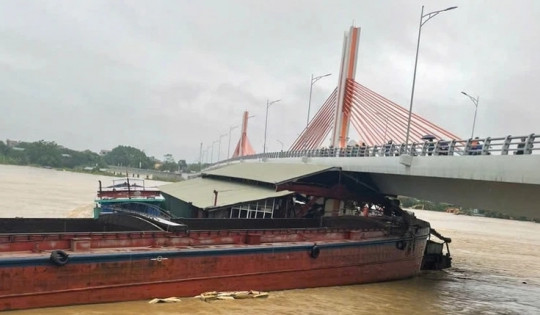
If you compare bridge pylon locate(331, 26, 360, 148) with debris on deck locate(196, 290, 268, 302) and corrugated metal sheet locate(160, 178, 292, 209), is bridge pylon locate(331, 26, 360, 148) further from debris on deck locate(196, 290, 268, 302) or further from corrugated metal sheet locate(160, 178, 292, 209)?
debris on deck locate(196, 290, 268, 302)

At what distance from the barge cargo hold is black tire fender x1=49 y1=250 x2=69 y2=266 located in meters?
0.03

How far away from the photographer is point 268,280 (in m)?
17.6

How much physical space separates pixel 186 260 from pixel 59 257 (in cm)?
394

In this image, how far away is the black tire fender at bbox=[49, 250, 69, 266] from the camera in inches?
510

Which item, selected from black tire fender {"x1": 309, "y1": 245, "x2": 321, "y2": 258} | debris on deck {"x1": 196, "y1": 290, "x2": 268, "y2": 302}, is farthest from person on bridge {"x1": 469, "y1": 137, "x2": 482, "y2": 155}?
debris on deck {"x1": 196, "y1": 290, "x2": 268, "y2": 302}

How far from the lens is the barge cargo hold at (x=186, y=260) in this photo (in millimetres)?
12977

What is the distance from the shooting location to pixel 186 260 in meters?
15.6

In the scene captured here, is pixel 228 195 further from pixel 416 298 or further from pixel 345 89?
pixel 416 298

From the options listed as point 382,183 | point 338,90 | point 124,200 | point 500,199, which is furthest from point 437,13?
point 124,200

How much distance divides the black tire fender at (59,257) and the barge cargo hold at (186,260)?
0.08 ft

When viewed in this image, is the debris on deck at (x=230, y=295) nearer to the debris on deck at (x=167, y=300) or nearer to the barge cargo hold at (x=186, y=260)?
the barge cargo hold at (x=186, y=260)

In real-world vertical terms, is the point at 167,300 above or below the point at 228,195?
below

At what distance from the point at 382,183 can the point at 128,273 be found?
1687 centimetres

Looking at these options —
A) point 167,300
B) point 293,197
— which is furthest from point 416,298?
point 293,197
